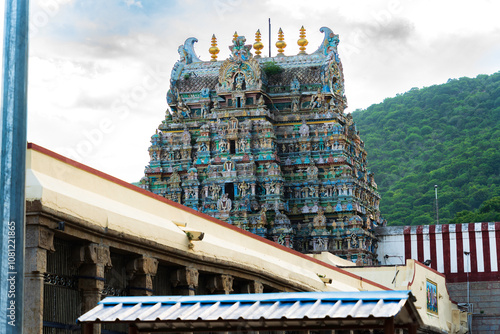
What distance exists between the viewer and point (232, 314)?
43.9 feet

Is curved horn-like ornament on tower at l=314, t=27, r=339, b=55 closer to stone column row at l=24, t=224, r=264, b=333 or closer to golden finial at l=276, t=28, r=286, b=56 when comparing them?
golden finial at l=276, t=28, r=286, b=56

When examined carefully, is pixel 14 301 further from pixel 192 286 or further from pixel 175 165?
pixel 175 165

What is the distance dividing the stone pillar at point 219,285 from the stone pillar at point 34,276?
8336 mm

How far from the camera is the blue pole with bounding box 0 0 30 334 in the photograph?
1069 cm

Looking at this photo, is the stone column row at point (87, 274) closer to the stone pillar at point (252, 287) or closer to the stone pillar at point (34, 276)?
the stone pillar at point (34, 276)

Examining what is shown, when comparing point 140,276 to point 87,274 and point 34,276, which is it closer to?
point 87,274

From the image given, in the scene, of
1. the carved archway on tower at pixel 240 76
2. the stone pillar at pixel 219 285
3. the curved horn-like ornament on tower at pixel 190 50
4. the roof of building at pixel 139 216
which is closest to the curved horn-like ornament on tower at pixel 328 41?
the carved archway on tower at pixel 240 76

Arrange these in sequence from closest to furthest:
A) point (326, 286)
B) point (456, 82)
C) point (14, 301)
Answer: point (14, 301) < point (326, 286) < point (456, 82)

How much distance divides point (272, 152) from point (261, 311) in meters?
45.6

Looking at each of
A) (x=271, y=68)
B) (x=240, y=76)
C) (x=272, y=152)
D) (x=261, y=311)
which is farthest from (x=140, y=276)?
(x=271, y=68)

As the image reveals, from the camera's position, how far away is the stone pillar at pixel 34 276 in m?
16.6

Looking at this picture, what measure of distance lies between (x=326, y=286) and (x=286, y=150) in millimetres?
A: 27375

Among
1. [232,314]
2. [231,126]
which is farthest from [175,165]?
[232,314]

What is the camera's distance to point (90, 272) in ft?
61.8
